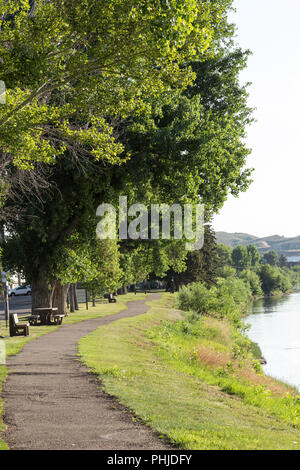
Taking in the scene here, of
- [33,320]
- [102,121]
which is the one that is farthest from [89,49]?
[33,320]

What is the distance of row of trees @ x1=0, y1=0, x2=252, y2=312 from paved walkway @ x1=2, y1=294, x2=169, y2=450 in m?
5.21

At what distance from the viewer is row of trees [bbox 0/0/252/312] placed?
34.2 feet

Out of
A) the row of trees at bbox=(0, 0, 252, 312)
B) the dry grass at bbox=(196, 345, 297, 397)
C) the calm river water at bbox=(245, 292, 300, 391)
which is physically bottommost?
the calm river water at bbox=(245, 292, 300, 391)

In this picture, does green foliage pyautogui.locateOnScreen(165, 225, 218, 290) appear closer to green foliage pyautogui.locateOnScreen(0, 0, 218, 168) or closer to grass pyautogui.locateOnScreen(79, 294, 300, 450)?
grass pyautogui.locateOnScreen(79, 294, 300, 450)

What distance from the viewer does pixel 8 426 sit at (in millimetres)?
8656

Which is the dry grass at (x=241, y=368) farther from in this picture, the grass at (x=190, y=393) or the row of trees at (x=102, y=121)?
the row of trees at (x=102, y=121)

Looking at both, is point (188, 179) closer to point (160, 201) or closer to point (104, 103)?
point (160, 201)

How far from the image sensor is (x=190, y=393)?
41.6 ft

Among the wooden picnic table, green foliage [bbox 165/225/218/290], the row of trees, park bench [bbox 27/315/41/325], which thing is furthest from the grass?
green foliage [bbox 165/225/218/290]

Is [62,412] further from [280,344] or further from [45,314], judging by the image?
[280,344]

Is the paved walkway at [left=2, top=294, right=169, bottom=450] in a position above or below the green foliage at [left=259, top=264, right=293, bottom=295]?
above

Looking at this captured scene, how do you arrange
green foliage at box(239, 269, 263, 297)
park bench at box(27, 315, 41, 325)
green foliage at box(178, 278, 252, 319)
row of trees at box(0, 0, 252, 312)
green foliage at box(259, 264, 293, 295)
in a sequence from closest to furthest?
row of trees at box(0, 0, 252, 312) < park bench at box(27, 315, 41, 325) < green foliage at box(178, 278, 252, 319) < green foliage at box(239, 269, 263, 297) < green foliage at box(259, 264, 293, 295)

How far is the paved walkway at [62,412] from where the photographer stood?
25.5ft

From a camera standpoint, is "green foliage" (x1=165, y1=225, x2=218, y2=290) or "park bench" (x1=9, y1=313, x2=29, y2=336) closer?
"park bench" (x1=9, y1=313, x2=29, y2=336)
